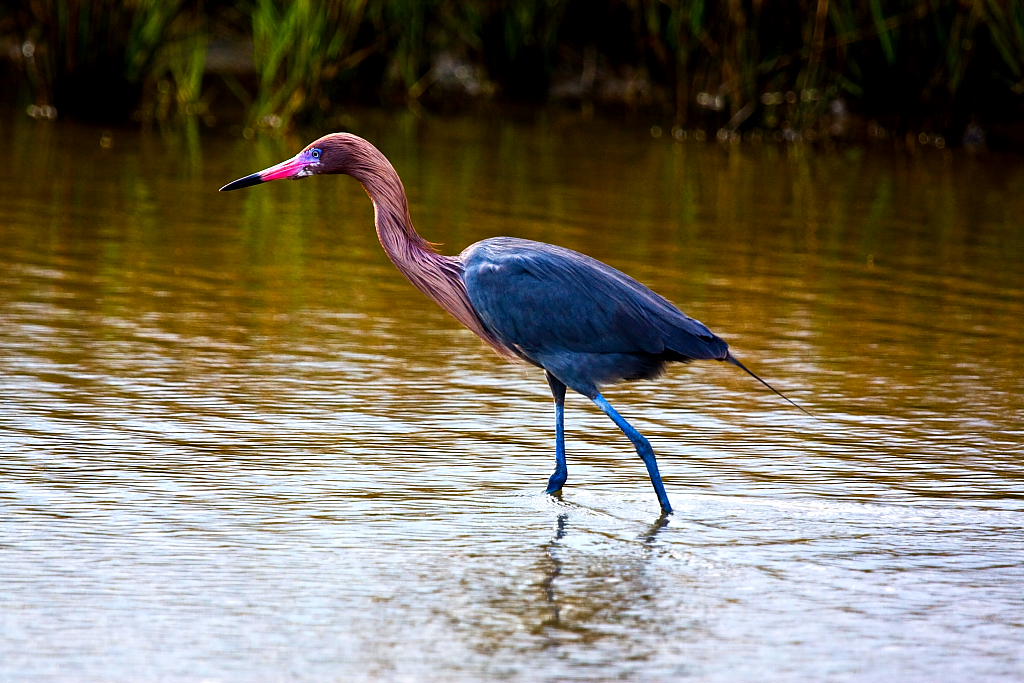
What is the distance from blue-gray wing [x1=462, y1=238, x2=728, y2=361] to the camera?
6.11m

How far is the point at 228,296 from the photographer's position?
909 cm

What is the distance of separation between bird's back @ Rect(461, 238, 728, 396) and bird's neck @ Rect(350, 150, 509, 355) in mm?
187

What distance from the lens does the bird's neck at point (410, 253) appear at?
646 centimetres

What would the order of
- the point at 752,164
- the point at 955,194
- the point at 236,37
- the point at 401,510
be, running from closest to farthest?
1. the point at 401,510
2. the point at 955,194
3. the point at 752,164
4. the point at 236,37

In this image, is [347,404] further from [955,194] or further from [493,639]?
[955,194]

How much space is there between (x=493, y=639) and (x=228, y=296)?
4.79 meters

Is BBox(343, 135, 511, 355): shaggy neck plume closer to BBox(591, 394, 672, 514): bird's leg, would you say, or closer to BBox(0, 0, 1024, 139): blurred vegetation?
Answer: BBox(591, 394, 672, 514): bird's leg

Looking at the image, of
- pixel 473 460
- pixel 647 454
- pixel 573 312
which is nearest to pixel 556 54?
pixel 473 460

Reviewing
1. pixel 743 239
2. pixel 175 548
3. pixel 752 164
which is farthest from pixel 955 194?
pixel 175 548

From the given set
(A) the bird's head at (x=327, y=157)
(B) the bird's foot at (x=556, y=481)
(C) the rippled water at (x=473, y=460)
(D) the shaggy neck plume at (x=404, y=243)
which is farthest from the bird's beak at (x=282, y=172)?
(B) the bird's foot at (x=556, y=481)

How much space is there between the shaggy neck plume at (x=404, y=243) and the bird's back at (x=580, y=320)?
0.19 meters

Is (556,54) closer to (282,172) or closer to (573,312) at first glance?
(282,172)

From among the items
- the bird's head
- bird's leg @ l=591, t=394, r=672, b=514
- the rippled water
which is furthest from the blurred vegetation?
bird's leg @ l=591, t=394, r=672, b=514

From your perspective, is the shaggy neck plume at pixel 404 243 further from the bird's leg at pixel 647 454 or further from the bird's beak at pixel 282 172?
the bird's leg at pixel 647 454
